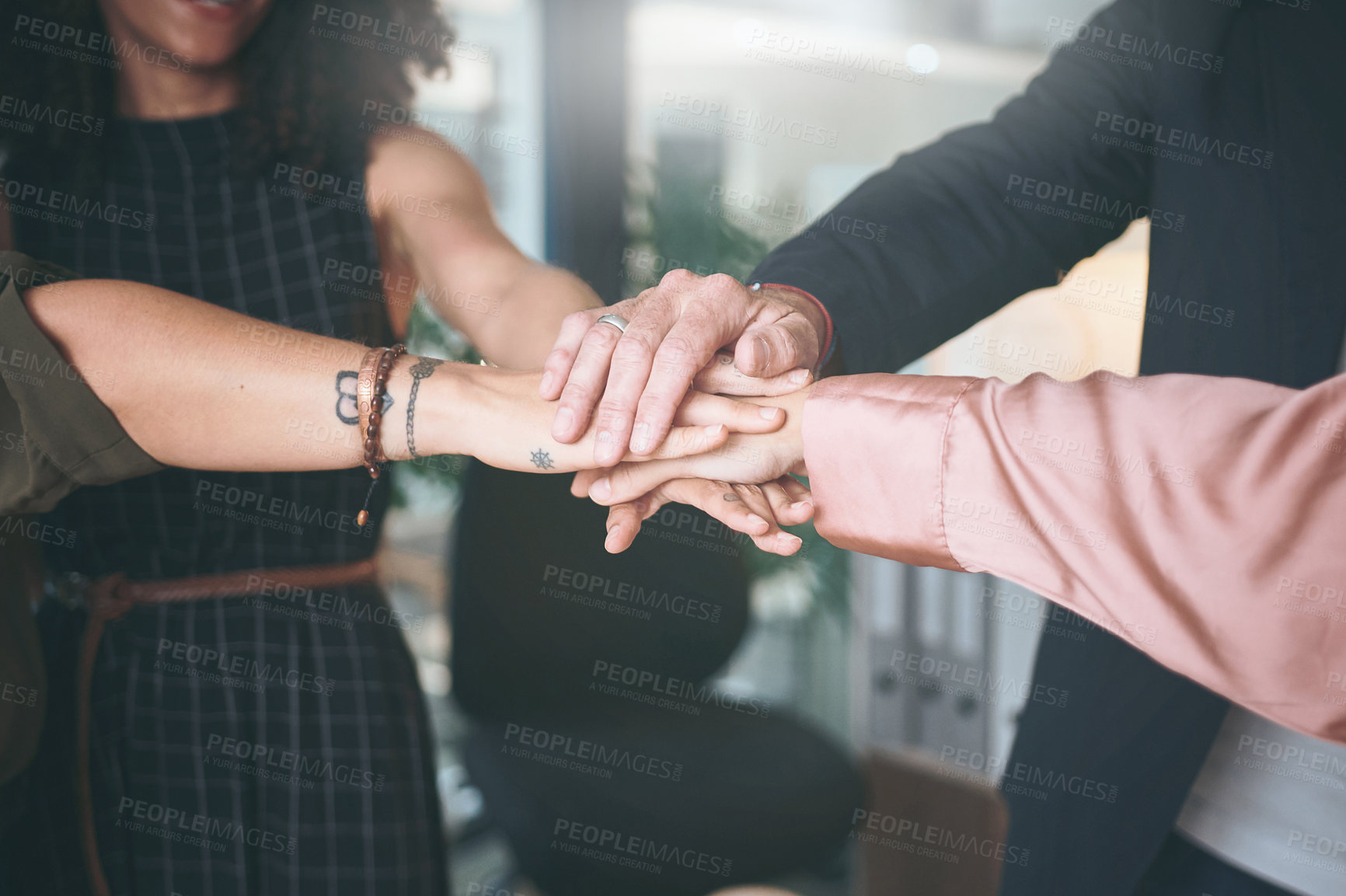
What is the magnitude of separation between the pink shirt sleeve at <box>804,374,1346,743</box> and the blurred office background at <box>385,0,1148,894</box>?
1787 millimetres

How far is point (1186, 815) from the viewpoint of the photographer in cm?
87

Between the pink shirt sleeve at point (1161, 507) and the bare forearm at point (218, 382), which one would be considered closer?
the pink shirt sleeve at point (1161, 507)

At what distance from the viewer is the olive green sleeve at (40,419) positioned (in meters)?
0.72

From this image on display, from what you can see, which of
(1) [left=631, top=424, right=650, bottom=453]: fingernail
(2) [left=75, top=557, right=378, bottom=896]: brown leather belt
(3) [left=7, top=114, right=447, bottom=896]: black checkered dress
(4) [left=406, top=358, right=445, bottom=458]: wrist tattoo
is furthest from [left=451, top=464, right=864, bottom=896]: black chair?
(1) [left=631, top=424, right=650, bottom=453]: fingernail

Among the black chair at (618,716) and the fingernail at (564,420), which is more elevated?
the fingernail at (564,420)

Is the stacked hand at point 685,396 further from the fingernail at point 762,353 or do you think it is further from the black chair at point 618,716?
the black chair at point 618,716

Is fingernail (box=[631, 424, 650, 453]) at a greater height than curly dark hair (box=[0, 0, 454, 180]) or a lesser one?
lesser

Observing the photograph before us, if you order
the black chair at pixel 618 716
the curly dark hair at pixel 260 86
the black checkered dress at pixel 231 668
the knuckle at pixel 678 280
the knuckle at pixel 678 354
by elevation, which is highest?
the curly dark hair at pixel 260 86

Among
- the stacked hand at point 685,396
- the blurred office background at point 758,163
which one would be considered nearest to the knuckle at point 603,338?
the stacked hand at point 685,396

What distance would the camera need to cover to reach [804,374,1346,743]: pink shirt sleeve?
57 centimetres

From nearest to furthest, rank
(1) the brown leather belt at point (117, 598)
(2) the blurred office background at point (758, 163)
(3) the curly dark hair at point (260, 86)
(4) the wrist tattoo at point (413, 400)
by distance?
(4) the wrist tattoo at point (413, 400) → (1) the brown leather belt at point (117, 598) → (3) the curly dark hair at point (260, 86) → (2) the blurred office background at point (758, 163)

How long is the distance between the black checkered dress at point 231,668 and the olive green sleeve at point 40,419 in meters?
0.30

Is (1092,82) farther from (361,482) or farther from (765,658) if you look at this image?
(765,658)

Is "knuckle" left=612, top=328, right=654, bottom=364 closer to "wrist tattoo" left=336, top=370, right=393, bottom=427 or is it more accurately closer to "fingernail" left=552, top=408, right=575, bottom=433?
"fingernail" left=552, top=408, right=575, bottom=433
